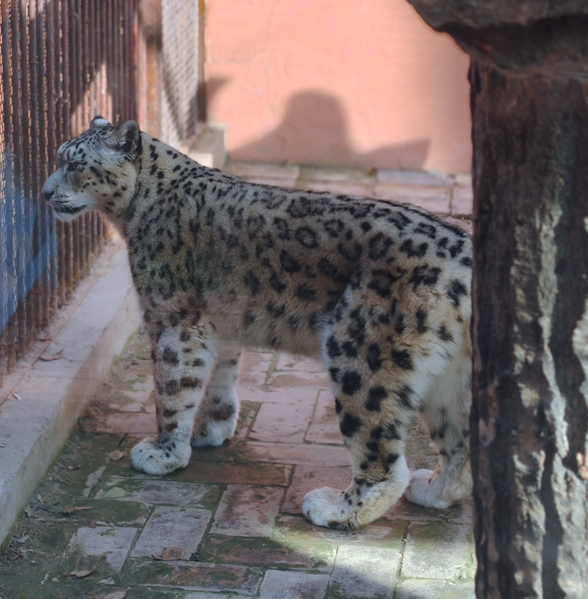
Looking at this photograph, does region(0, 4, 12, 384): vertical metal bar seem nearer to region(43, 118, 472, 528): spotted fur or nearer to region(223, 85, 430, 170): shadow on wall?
region(43, 118, 472, 528): spotted fur

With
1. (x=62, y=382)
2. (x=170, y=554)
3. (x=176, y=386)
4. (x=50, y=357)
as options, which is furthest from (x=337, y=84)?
(x=170, y=554)

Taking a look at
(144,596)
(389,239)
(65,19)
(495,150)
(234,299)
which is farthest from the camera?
(65,19)

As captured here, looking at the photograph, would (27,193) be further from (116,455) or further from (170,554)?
(170,554)

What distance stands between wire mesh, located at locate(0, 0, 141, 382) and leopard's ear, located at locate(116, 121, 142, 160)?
562 millimetres

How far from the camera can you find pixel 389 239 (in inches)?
151

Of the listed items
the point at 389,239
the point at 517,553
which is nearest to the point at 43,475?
the point at 389,239

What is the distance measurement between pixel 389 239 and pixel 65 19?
2733mm

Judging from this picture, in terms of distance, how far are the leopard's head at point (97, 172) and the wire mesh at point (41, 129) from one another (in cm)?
29

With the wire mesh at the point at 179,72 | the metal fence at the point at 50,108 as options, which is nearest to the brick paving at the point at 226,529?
the metal fence at the point at 50,108

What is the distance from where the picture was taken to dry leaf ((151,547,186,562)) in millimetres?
3814

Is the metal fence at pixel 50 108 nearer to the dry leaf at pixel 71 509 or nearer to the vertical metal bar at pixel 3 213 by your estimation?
the vertical metal bar at pixel 3 213

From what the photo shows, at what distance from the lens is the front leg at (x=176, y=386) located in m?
4.35

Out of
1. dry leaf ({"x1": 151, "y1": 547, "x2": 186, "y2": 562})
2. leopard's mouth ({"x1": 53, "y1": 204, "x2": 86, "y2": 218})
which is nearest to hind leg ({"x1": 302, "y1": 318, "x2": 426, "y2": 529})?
dry leaf ({"x1": 151, "y1": 547, "x2": 186, "y2": 562})

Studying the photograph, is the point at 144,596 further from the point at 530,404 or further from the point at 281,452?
the point at 530,404
